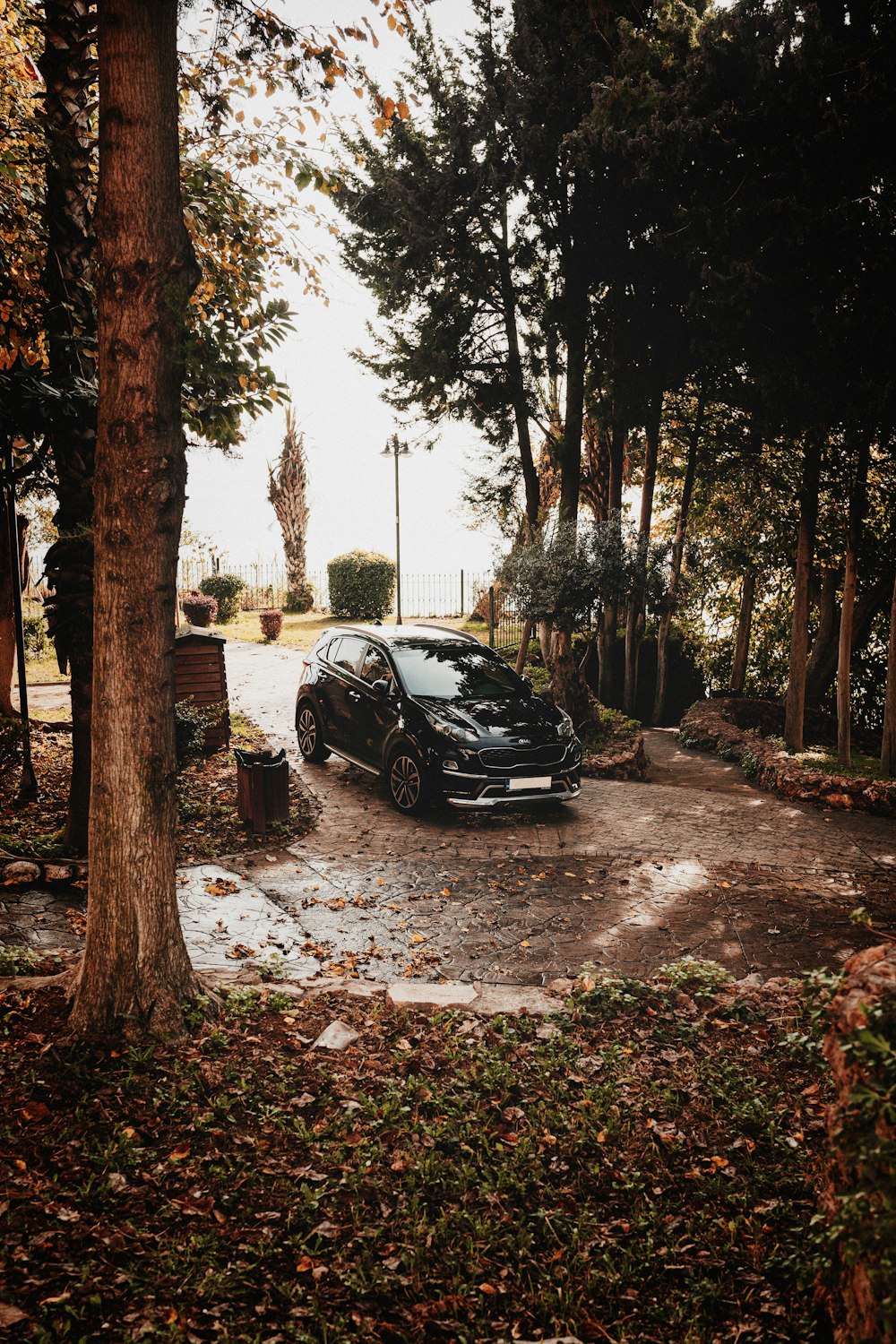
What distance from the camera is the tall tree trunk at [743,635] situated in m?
16.0

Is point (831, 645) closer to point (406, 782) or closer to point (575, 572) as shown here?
point (575, 572)

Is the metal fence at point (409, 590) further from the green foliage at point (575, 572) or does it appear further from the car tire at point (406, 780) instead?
the car tire at point (406, 780)

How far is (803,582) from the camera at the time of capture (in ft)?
38.1

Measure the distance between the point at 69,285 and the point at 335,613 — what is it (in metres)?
23.1

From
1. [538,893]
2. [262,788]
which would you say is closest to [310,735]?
[262,788]

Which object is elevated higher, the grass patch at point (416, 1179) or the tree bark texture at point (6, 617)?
the tree bark texture at point (6, 617)

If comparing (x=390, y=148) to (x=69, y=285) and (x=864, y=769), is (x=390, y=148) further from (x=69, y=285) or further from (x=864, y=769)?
(x=864, y=769)

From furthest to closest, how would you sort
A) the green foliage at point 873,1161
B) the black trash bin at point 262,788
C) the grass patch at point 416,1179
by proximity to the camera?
the black trash bin at point 262,788
the grass patch at point 416,1179
the green foliage at point 873,1161

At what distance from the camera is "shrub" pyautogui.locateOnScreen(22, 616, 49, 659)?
19.6 meters

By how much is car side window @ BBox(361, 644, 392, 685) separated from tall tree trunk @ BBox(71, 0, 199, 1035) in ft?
17.7

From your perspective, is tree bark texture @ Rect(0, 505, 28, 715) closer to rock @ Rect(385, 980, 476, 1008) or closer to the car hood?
the car hood

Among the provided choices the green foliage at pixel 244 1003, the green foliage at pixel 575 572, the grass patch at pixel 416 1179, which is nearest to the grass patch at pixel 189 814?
the green foliage at pixel 244 1003

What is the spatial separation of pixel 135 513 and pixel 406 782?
5.42m

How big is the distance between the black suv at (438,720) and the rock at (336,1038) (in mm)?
4095
